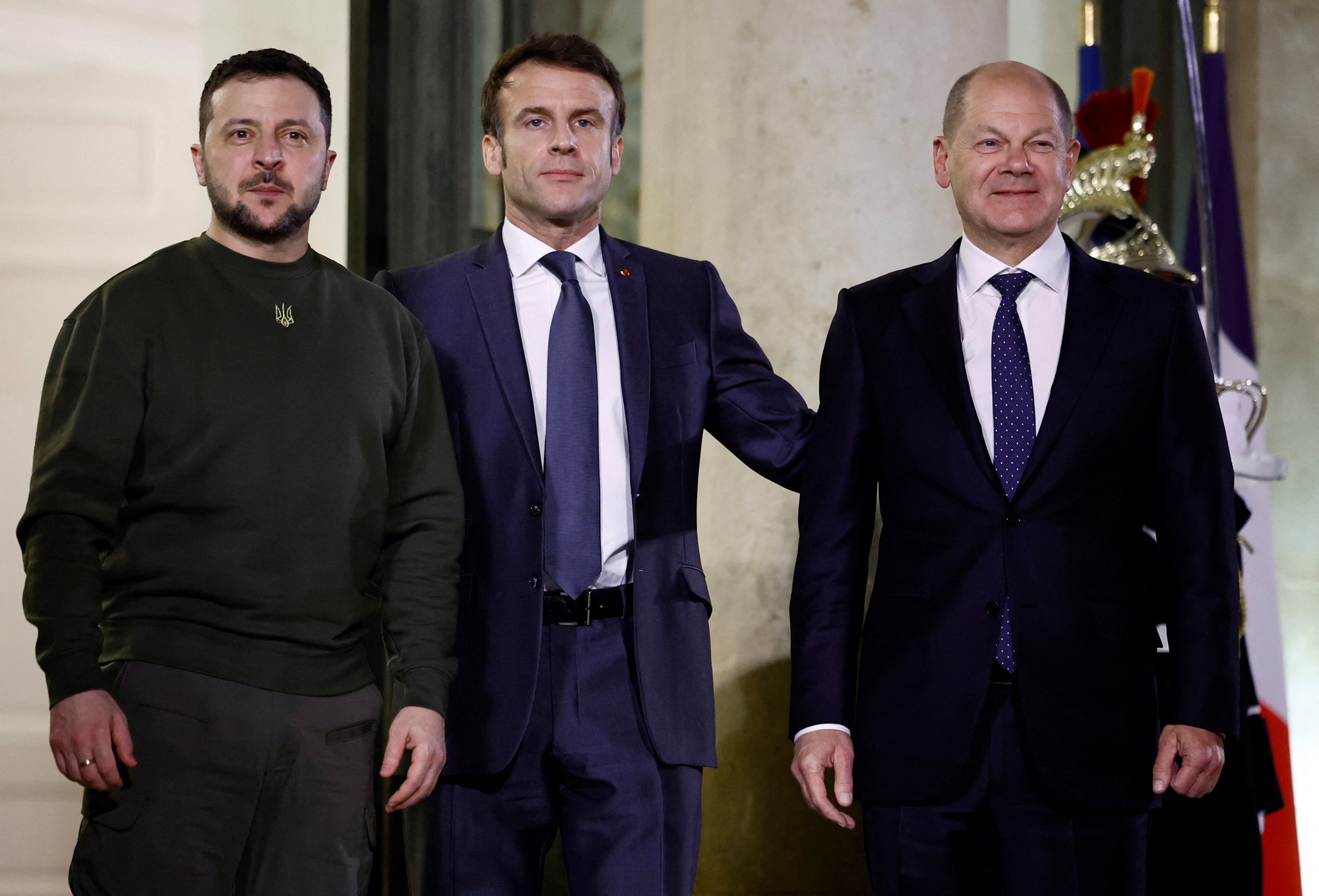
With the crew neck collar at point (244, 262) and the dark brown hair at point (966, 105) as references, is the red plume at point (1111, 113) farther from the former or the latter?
the crew neck collar at point (244, 262)

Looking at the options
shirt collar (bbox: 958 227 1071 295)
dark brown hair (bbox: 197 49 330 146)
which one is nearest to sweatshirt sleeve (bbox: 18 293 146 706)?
dark brown hair (bbox: 197 49 330 146)

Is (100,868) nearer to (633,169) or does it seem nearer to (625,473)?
(625,473)

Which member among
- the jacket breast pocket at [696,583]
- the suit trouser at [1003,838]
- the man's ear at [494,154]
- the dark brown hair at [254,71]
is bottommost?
the suit trouser at [1003,838]

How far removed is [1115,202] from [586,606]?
7.45ft

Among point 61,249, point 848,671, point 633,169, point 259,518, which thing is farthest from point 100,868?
point 633,169

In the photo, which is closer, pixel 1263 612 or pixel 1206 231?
pixel 1263 612

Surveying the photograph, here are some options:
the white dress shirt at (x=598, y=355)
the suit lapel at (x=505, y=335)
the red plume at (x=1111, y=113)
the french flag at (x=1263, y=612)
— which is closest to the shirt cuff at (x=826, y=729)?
the white dress shirt at (x=598, y=355)

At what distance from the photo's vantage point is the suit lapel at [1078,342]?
6.76 feet

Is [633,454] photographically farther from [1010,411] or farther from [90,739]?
[90,739]

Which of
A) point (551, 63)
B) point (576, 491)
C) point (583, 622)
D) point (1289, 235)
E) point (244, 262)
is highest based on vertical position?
point (1289, 235)

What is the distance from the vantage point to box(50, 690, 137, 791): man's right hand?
70.8 inches

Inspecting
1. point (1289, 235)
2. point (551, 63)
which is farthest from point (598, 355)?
point (1289, 235)

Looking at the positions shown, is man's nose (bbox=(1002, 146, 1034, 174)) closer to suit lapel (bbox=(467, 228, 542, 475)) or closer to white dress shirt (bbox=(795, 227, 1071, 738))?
white dress shirt (bbox=(795, 227, 1071, 738))

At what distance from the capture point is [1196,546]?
80.5 inches
